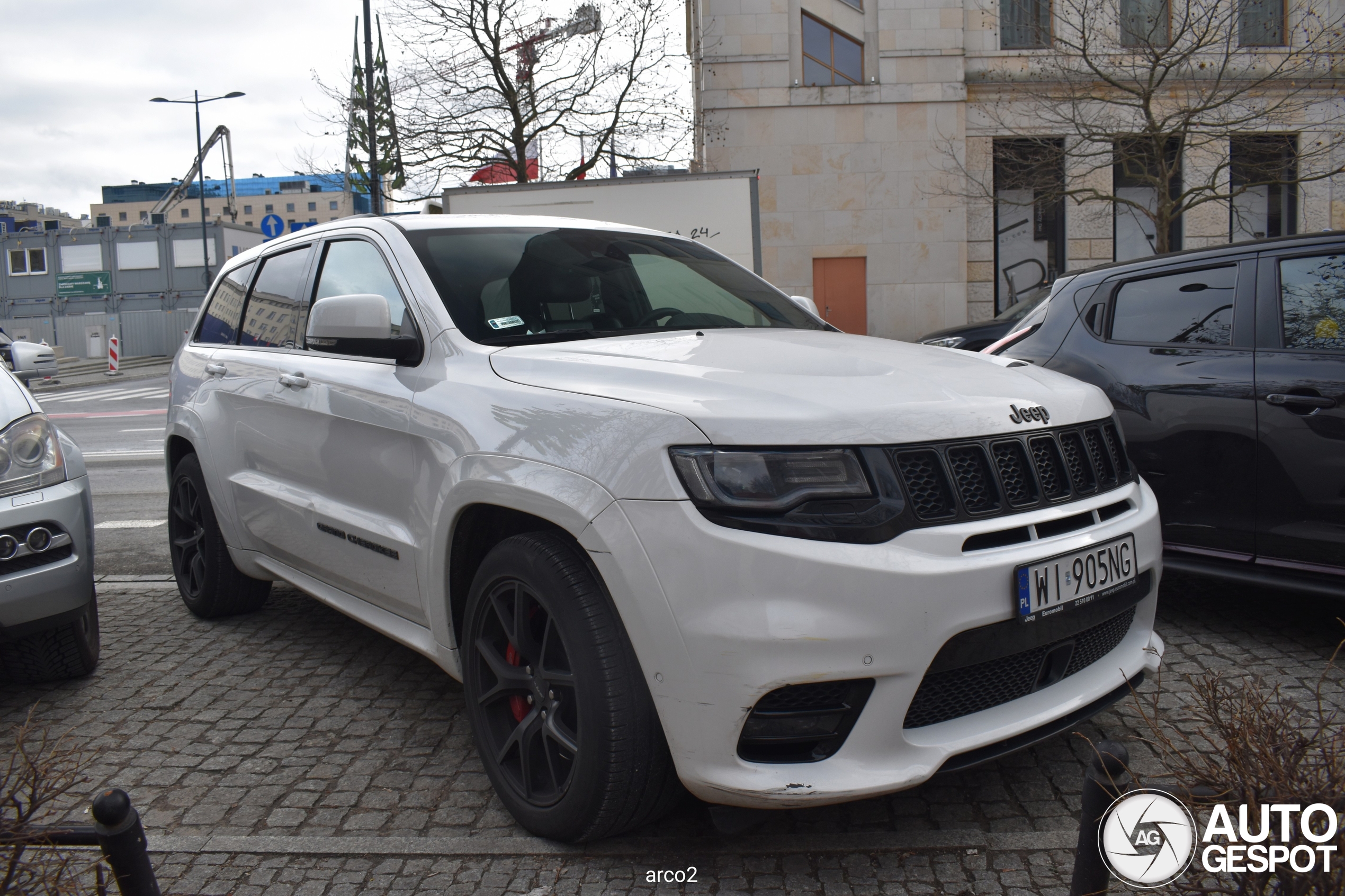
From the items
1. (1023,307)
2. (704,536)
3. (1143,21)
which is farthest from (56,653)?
(1143,21)

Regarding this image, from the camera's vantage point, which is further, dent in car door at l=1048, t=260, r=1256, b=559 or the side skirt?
dent in car door at l=1048, t=260, r=1256, b=559

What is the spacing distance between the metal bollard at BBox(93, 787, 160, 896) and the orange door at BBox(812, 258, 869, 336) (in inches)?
832

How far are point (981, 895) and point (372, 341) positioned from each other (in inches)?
89.5

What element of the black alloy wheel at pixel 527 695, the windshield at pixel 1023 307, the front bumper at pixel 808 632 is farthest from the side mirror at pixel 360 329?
the windshield at pixel 1023 307

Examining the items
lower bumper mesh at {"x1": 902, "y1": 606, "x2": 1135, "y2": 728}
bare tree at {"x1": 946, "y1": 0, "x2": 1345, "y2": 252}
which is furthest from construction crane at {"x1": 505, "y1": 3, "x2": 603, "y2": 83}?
lower bumper mesh at {"x1": 902, "y1": 606, "x2": 1135, "y2": 728}

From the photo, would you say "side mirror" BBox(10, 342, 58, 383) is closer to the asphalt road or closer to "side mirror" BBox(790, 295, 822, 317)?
the asphalt road

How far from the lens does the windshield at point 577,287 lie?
129 inches

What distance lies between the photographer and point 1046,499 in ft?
8.30

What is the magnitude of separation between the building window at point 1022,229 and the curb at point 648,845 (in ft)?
67.1

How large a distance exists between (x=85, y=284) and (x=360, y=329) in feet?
164

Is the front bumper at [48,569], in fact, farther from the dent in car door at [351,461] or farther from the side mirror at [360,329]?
the side mirror at [360,329]

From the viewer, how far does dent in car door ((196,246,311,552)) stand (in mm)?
4082

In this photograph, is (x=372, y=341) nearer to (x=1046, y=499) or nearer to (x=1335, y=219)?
(x=1046, y=499)

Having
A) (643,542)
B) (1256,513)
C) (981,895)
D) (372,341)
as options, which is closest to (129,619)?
(372,341)
